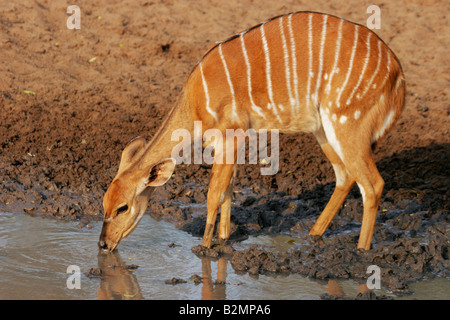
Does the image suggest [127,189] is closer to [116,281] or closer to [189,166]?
[116,281]

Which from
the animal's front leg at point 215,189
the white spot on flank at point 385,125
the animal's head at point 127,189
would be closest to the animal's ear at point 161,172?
the animal's head at point 127,189

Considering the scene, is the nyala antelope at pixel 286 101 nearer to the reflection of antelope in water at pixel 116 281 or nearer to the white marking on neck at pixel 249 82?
the white marking on neck at pixel 249 82

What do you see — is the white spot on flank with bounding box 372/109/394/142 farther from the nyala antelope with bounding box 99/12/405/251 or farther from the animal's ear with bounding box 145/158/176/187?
the animal's ear with bounding box 145/158/176/187

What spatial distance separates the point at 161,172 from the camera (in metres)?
6.53

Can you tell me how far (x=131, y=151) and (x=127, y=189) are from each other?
38cm

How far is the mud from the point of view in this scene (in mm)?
6820

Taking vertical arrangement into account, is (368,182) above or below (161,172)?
below

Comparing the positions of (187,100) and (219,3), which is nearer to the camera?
(187,100)

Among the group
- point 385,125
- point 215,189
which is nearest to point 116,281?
point 215,189

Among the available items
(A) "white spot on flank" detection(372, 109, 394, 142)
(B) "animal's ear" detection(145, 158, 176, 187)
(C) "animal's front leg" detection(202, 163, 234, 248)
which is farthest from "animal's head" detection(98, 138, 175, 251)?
(A) "white spot on flank" detection(372, 109, 394, 142)

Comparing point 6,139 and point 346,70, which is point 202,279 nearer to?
point 346,70

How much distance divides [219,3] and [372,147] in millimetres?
7867

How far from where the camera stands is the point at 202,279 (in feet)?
19.5

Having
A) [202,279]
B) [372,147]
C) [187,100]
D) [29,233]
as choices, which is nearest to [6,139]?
[29,233]
